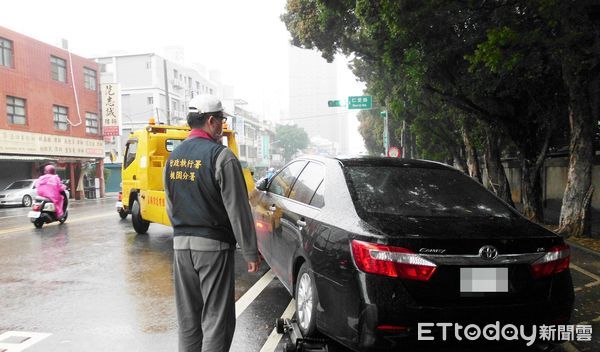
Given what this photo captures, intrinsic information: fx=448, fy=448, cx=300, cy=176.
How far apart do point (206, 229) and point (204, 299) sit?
1.50 ft

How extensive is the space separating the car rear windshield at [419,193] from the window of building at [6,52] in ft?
84.2

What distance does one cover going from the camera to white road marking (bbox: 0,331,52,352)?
3.59 meters

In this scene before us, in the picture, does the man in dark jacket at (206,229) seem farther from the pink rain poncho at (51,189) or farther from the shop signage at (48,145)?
the shop signage at (48,145)

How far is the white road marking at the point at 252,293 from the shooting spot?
4621mm

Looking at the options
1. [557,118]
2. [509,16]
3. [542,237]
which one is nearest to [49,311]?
[542,237]

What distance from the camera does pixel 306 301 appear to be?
346 cm

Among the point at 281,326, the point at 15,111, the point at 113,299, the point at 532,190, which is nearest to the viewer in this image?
the point at 281,326

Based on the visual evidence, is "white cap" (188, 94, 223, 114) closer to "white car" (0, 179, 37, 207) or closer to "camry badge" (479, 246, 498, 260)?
"camry badge" (479, 246, 498, 260)

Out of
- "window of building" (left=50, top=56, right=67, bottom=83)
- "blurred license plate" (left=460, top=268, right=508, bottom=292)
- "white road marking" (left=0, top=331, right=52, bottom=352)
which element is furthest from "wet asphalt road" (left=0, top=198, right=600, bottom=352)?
"window of building" (left=50, top=56, right=67, bottom=83)

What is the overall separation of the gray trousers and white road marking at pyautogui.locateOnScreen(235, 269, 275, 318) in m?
1.50

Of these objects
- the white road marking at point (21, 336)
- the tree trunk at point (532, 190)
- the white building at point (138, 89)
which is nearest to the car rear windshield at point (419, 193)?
the white road marking at point (21, 336)

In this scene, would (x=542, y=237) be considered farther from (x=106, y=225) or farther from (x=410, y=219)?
(x=106, y=225)

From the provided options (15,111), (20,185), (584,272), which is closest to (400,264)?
(584,272)

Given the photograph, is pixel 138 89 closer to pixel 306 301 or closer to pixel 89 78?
pixel 89 78
